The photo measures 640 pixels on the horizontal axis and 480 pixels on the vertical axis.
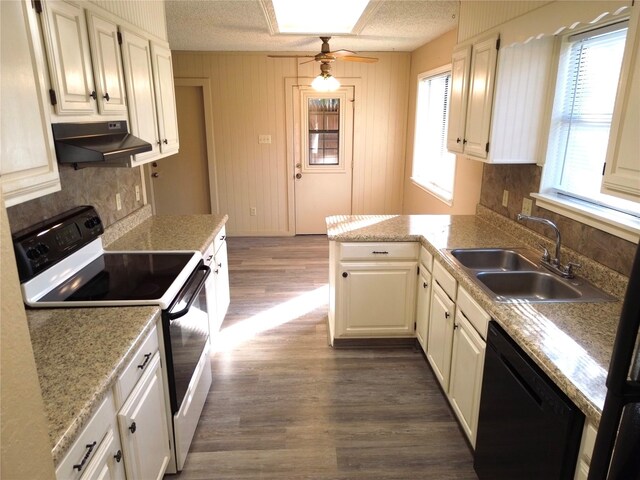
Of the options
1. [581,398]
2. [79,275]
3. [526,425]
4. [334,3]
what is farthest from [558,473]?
[334,3]

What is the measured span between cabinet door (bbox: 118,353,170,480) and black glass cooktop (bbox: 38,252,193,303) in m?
0.32

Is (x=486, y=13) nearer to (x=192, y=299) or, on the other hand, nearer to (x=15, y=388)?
(x=192, y=299)

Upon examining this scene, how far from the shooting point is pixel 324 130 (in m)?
5.86

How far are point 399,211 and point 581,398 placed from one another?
507cm

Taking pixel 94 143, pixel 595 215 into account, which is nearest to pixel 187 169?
pixel 94 143

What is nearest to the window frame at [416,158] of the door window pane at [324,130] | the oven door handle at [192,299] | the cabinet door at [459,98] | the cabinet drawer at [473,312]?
the cabinet door at [459,98]

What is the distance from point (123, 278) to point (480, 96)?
226 cm

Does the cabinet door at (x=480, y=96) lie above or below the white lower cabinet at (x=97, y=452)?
→ above

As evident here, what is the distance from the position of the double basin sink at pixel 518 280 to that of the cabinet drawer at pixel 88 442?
1513 millimetres

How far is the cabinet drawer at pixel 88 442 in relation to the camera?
1106 mm

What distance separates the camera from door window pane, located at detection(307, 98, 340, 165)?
18.9 feet

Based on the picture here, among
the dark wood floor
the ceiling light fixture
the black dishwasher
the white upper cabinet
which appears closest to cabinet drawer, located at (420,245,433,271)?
the dark wood floor

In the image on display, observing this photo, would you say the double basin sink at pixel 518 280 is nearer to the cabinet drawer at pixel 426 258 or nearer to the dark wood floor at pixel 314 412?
the cabinet drawer at pixel 426 258

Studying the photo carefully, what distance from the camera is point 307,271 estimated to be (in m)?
4.80
